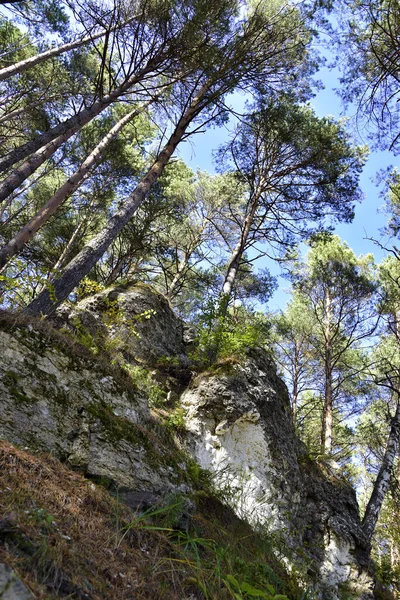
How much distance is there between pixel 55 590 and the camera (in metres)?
1.34

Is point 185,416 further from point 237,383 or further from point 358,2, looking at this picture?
point 358,2

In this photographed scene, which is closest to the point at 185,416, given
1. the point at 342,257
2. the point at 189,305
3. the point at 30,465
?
the point at 30,465

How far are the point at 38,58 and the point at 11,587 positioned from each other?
10.9m

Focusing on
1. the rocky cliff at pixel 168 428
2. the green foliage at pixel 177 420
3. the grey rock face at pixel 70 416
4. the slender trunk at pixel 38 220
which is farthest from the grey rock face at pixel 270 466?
the slender trunk at pixel 38 220

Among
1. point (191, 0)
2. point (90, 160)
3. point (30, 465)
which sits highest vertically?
point (191, 0)

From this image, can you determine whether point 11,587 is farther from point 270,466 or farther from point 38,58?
point 38,58

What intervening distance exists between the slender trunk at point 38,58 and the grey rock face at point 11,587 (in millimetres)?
9657

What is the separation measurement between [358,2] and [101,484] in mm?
8697

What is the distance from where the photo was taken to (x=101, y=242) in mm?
7418

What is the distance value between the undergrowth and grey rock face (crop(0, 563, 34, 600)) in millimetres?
53

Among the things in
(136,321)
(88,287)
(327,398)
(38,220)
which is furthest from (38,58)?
(327,398)

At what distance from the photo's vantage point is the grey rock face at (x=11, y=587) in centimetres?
117

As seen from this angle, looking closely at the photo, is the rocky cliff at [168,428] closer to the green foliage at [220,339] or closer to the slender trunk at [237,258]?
the green foliage at [220,339]

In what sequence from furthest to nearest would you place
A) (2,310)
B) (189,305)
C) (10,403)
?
(189,305), (2,310), (10,403)
